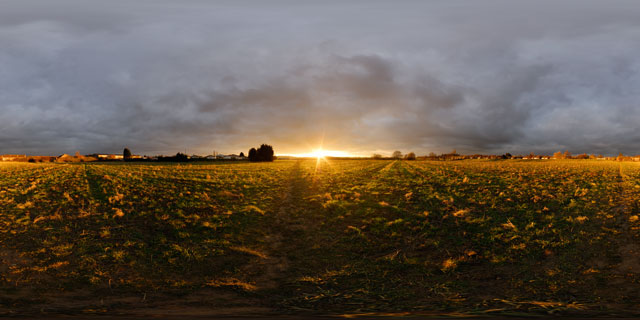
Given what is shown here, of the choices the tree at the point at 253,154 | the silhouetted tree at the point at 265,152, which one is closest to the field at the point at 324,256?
the silhouetted tree at the point at 265,152


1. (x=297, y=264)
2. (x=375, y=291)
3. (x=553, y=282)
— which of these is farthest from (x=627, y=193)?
(x=297, y=264)

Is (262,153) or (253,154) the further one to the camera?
(253,154)

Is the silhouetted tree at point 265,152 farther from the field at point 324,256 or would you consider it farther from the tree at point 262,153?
the field at point 324,256

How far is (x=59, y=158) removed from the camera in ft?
357

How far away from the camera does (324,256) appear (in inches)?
397

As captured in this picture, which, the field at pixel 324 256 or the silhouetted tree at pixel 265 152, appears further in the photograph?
the silhouetted tree at pixel 265 152

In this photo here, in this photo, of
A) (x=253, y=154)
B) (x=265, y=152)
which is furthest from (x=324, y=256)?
(x=253, y=154)

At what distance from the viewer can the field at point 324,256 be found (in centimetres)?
714

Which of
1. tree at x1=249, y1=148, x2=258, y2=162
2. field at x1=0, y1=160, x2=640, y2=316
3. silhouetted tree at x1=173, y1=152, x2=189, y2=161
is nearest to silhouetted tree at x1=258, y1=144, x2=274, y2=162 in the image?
tree at x1=249, y1=148, x2=258, y2=162

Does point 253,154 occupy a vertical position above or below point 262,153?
below

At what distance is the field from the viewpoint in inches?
281

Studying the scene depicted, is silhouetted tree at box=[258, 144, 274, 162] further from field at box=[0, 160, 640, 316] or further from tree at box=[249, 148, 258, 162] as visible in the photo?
field at box=[0, 160, 640, 316]

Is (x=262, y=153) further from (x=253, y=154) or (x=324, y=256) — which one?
(x=324, y=256)

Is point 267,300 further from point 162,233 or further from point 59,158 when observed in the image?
point 59,158
